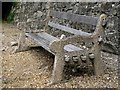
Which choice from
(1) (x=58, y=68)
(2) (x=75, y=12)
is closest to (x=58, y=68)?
(1) (x=58, y=68)

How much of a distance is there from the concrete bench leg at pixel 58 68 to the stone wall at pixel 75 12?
1.39 m

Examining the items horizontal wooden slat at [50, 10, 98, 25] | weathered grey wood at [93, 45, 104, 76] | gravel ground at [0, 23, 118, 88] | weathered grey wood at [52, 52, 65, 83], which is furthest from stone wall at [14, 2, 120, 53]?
weathered grey wood at [52, 52, 65, 83]

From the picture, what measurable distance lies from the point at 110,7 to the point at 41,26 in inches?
141

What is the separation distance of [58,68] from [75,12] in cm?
261

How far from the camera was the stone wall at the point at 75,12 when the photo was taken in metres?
5.25

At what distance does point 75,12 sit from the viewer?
21.6 feet

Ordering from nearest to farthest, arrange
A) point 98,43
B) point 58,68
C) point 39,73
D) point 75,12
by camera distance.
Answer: point 58,68 → point 98,43 → point 39,73 → point 75,12

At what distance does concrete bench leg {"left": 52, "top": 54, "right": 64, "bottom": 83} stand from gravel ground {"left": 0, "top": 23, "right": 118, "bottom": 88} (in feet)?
0.30

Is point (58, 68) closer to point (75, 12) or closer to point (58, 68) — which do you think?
point (58, 68)

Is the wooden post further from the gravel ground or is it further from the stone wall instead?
the stone wall

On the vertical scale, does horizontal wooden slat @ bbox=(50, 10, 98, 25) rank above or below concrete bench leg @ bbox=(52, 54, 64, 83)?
above

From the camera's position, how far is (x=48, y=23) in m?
6.73

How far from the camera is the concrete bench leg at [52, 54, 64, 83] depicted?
425 centimetres

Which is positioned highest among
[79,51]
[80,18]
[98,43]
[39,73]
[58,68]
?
[80,18]
